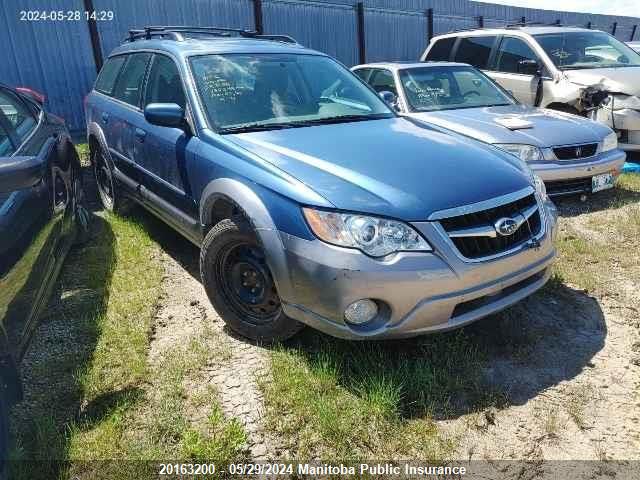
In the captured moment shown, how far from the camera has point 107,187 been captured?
17.7ft

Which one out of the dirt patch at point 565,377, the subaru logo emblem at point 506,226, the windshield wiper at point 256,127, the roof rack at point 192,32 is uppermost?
the roof rack at point 192,32

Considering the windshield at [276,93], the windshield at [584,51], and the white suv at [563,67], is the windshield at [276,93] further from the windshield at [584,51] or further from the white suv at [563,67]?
the windshield at [584,51]

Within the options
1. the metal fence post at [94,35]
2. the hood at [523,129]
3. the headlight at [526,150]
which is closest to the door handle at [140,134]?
the hood at [523,129]

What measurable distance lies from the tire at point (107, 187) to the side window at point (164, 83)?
1.17 m

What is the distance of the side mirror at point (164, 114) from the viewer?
128 inches

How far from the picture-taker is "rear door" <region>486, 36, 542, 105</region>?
695 cm

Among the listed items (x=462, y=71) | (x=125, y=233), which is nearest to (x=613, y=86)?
(x=462, y=71)

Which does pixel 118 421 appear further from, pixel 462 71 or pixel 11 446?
pixel 462 71

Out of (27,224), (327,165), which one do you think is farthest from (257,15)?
(27,224)

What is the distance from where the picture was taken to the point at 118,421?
2.39 meters

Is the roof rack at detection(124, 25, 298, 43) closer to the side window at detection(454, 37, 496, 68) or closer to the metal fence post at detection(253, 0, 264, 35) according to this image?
the side window at detection(454, 37, 496, 68)

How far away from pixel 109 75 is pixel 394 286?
417 cm

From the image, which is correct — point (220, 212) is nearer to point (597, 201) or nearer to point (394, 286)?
point (394, 286)

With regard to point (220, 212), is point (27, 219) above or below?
above
